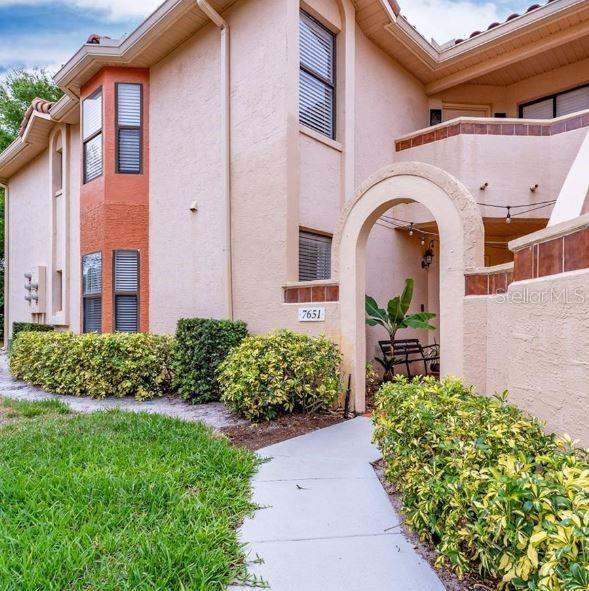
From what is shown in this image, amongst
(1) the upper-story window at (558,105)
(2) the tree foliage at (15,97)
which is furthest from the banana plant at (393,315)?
(2) the tree foliage at (15,97)

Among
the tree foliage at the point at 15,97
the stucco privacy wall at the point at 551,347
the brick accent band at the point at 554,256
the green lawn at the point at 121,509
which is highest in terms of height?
the tree foliage at the point at 15,97

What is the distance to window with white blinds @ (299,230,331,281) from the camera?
772cm

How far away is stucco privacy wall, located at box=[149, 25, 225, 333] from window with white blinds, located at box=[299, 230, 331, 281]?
5.06ft

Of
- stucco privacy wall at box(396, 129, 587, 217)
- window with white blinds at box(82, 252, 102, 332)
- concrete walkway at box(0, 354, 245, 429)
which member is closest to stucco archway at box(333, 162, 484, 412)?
concrete walkway at box(0, 354, 245, 429)

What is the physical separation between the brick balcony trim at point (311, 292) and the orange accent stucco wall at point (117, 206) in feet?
13.9

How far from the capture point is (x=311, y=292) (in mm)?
6836

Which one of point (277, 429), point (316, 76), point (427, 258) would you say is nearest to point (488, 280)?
point (277, 429)

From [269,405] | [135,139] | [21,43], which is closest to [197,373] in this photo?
[269,405]

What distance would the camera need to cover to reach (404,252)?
32.0 feet

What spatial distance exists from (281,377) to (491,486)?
3894 mm

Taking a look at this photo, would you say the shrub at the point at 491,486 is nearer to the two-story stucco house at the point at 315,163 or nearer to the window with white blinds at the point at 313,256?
the two-story stucco house at the point at 315,163

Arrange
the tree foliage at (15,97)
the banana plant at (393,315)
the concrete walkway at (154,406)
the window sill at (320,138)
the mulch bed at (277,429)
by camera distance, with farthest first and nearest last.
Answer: the tree foliage at (15,97) < the banana plant at (393,315) < the window sill at (320,138) < the concrete walkway at (154,406) < the mulch bed at (277,429)

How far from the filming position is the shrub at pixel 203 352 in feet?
23.2

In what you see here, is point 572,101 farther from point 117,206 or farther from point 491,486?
point 491,486
